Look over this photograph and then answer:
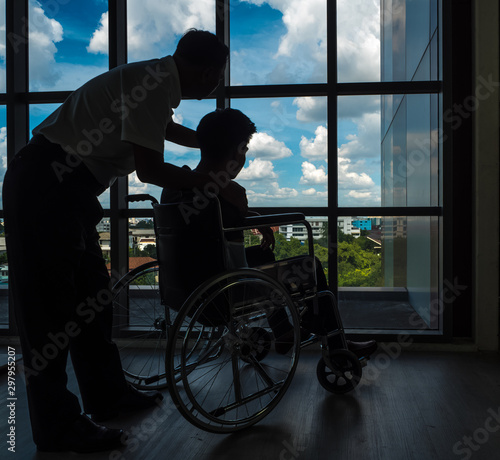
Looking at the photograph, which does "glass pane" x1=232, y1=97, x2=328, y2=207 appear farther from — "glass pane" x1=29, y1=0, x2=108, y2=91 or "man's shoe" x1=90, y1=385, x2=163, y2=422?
"man's shoe" x1=90, y1=385, x2=163, y2=422

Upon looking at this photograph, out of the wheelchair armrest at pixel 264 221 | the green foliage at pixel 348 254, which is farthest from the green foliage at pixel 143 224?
the wheelchair armrest at pixel 264 221

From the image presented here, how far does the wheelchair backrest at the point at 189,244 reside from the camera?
1.40 meters

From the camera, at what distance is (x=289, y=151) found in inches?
102

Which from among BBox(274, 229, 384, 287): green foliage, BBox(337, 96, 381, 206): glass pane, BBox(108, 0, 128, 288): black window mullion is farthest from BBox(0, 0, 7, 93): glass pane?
BBox(337, 96, 381, 206): glass pane

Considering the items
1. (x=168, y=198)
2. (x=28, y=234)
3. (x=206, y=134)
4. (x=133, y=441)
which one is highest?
(x=206, y=134)

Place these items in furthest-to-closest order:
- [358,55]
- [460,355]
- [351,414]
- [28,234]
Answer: [358,55]
[460,355]
[351,414]
[28,234]

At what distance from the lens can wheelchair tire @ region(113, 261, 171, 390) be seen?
1783 millimetres

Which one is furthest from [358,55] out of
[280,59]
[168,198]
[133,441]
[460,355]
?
[133,441]

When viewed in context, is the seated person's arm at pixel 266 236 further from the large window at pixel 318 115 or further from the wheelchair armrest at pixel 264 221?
the large window at pixel 318 115

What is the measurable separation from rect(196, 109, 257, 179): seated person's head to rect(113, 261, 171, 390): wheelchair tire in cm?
46

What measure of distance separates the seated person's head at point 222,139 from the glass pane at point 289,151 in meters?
0.93

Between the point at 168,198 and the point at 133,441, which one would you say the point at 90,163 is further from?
the point at 133,441

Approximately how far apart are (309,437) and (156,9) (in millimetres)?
2451

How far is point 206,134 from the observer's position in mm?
1632
